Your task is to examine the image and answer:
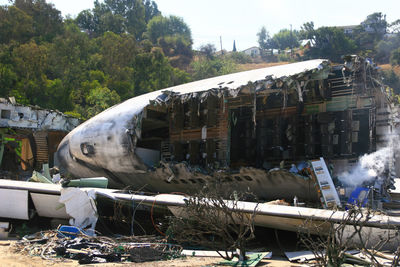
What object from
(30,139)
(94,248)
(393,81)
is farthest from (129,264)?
(393,81)

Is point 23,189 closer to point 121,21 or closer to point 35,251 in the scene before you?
point 35,251

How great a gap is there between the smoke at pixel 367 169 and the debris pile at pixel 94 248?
706cm

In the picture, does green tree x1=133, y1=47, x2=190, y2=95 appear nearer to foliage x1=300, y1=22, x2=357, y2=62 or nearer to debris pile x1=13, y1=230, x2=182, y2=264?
foliage x1=300, y1=22, x2=357, y2=62

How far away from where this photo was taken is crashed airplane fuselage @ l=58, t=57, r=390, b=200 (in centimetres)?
1298

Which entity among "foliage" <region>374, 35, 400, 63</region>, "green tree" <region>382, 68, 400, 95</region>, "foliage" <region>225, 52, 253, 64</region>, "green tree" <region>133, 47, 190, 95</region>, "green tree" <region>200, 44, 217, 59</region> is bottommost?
"green tree" <region>382, 68, 400, 95</region>

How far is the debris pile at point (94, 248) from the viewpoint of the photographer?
821 cm

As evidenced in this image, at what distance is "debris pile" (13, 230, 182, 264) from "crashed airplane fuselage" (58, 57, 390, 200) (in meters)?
4.62

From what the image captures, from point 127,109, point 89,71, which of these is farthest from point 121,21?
point 127,109

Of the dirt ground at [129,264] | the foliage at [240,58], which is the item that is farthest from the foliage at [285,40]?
the dirt ground at [129,264]

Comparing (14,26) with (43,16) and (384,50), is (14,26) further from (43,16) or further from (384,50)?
(384,50)

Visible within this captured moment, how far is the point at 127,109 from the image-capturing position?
52.1ft

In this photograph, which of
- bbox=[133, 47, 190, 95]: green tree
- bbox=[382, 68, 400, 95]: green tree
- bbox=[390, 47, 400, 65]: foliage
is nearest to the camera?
bbox=[133, 47, 190, 95]: green tree

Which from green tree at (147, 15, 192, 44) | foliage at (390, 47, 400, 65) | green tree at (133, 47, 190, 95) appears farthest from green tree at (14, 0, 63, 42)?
foliage at (390, 47, 400, 65)

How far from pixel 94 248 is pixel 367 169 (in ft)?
30.6
